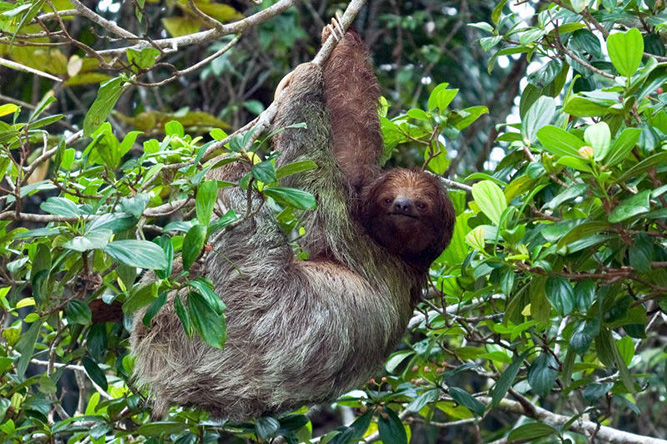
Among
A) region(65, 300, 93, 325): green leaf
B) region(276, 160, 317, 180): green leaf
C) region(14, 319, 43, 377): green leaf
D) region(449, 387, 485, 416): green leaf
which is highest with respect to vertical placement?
region(276, 160, 317, 180): green leaf

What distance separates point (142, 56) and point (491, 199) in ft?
7.70

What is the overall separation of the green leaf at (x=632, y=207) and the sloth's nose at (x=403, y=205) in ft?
7.17

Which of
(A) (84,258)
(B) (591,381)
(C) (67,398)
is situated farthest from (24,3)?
(C) (67,398)

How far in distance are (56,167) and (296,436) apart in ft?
8.42

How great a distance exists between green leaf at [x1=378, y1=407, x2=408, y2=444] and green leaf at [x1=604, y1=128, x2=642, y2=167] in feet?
8.51

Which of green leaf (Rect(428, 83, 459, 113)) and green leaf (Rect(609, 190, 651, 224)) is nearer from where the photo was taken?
green leaf (Rect(609, 190, 651, 224))

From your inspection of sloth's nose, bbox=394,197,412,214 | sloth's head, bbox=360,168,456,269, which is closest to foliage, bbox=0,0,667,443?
sloth's head, bbox=360,168,456,269

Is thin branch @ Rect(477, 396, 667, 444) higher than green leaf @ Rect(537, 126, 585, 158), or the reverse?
green leaf @ Rect(537, 126, 585, 158)

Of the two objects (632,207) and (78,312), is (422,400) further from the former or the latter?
(632,207)

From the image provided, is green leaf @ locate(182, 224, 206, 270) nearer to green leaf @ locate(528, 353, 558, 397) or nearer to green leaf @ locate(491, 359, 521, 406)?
green leaf @ locate(491, 359, 521, 406)

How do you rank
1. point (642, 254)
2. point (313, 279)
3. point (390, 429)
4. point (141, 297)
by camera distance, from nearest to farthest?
point (642, 254) → point (141, 297) → point (390, 429) → point (313, 279)

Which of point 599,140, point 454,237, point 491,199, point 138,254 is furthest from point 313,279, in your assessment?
point 599,140

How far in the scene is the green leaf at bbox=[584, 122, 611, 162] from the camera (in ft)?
11.7

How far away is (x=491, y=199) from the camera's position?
4.33m
